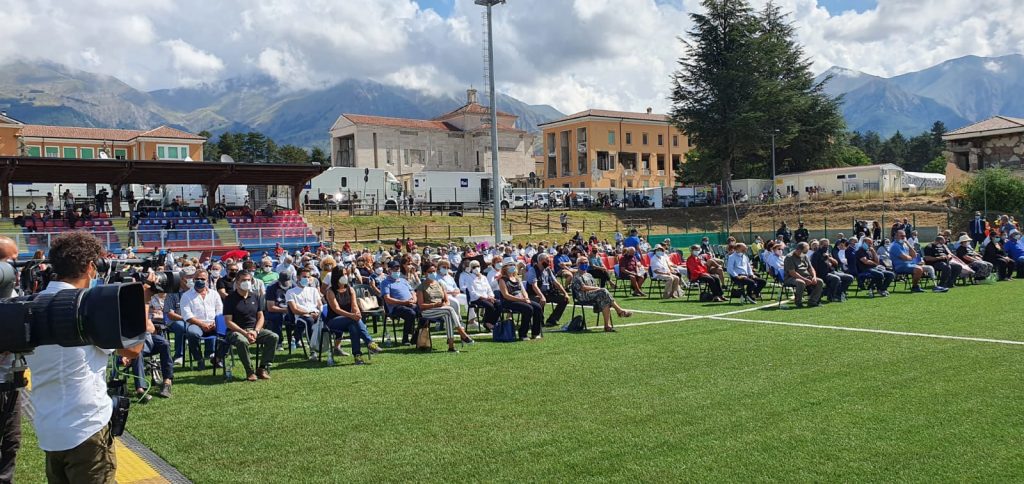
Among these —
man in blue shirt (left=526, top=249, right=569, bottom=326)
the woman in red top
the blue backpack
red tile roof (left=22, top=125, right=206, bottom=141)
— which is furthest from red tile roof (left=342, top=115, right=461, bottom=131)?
the blue backpack

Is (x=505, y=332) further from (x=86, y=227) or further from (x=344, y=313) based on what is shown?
(x=86, y=227)

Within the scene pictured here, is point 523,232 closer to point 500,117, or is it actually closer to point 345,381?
point 345,381

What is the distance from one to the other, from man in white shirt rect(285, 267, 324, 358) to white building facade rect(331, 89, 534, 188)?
5757cm

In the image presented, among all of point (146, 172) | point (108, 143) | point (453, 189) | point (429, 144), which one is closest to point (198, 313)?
point (146, 172)

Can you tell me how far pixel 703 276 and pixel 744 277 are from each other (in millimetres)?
874

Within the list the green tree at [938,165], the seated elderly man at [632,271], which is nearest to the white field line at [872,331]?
the seated elderly man at [632,271]

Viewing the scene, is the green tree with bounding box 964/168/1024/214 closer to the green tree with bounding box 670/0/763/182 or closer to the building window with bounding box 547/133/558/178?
the green tree with bounding box 670/0/763/182

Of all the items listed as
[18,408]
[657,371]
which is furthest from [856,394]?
[18,408]

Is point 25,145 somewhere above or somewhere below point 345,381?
above

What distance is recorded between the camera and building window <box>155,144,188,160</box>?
6606cm

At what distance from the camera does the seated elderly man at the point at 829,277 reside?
46.4 ft

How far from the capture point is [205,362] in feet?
31.1

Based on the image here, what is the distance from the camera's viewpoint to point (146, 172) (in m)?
31.6

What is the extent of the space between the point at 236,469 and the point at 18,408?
141 centimetres
